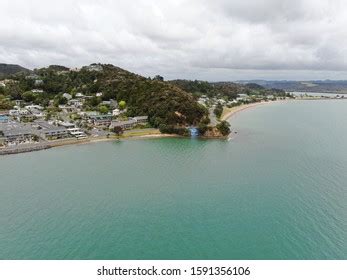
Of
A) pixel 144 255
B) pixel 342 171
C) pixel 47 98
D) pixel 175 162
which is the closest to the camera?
pixel 144 255

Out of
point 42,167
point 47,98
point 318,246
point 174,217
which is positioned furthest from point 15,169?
point 47,98

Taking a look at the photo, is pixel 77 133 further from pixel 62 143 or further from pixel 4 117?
pixel 4 117

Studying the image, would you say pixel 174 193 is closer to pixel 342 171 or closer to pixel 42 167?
pixel 42 167

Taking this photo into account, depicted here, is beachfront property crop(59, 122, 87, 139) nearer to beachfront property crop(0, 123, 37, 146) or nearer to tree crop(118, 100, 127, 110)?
beachfront property crop(0, 123, 37, 146)

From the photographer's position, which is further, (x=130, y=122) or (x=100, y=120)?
(x=100, y=120)

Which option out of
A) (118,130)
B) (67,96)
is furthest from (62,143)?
(67,96)

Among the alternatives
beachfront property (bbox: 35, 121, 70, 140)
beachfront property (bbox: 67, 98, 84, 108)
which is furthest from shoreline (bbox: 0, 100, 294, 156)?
beachfront property (bbox: 67, 98, 84, 108)
